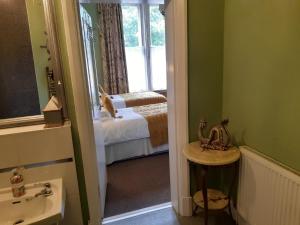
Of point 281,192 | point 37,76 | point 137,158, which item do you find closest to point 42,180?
point 37,76

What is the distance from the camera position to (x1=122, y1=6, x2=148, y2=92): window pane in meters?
5.77

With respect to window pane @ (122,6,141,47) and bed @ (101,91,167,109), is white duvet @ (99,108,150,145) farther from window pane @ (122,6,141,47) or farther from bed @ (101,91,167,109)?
window pane @ (122,6,141,47)

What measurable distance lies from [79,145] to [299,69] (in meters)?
1.51

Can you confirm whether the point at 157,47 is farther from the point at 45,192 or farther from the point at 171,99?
the point at 45,192

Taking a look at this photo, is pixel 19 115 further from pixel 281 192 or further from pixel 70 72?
pixel 281 192

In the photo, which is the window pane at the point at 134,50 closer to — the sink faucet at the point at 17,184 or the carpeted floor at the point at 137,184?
the carpeted floor at the point at 137,184

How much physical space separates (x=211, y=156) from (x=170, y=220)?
2.73 ft

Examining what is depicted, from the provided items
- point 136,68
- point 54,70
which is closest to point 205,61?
point 54,70

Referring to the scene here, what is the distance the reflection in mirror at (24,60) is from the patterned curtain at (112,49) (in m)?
4.18

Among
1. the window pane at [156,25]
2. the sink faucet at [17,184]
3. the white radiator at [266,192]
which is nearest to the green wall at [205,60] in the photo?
the white radiator at [266,192]

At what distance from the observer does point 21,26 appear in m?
1.50

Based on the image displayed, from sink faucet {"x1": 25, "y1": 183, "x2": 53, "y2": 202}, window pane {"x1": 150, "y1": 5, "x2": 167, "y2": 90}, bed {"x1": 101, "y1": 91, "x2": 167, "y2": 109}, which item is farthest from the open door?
window pane {"x1": 150, "y1": 5, "x2": 167, "y2": 90}

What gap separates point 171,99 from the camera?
1.96m

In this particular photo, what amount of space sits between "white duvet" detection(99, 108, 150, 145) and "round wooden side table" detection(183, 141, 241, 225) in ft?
4.81
